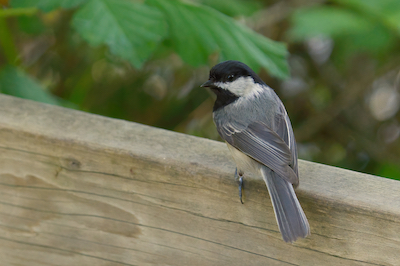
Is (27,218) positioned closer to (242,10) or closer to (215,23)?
(215,23)

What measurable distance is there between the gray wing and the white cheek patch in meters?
0.13

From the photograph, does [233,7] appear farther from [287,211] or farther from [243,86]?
[287,211]

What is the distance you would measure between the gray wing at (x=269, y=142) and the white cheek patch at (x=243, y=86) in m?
0.13

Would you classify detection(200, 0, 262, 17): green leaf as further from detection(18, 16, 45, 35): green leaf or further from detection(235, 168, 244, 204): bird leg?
detection(235, 168, 244, 204): bird leg

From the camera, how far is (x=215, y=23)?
1.84 m

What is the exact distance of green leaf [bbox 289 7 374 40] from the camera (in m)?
2.02

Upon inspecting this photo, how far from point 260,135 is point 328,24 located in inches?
31.5

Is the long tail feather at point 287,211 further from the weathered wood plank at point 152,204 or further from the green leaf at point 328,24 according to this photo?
the green leaf at point 328,24

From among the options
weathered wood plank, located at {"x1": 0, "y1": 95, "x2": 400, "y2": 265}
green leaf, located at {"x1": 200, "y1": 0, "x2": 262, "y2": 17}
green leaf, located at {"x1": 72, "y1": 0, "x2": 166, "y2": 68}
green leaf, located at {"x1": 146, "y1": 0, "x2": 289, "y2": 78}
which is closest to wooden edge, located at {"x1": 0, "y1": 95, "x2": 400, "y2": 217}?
weathered wood plank, located at {"x1": 0, "y1": 95, "x2": 400, "y2": 265}

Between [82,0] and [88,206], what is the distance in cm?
77

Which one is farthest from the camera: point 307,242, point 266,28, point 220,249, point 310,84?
Answer: point 310,84

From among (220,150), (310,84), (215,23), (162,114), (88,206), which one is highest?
(215,23)

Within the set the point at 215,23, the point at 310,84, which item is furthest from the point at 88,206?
the point at 310,84

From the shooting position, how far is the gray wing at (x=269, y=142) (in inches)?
54.3
